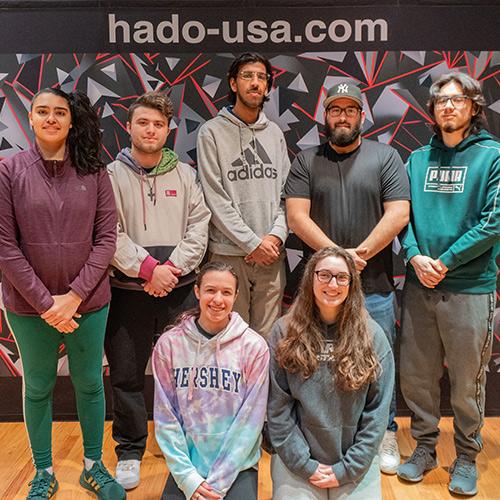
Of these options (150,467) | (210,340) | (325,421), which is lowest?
(150,467)

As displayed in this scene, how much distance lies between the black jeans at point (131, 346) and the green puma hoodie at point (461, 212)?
1.15 meters

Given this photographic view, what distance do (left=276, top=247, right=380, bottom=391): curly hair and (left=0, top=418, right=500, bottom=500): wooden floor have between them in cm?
74

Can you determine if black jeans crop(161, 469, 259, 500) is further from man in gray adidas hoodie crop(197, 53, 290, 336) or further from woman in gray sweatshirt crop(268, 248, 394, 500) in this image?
man in gray adidas hoodie crop(197, 53, 290, 336)

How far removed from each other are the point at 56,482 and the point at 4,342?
109cm

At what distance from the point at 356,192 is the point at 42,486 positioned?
6.09 feet

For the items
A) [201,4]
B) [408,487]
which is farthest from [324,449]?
A: [201,4]

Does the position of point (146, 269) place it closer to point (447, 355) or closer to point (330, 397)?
point (330, 397)

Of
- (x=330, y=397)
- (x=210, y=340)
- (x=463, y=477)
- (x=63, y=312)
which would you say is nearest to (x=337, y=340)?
(x=330, y=397)

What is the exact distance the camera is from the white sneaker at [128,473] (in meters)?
2.83

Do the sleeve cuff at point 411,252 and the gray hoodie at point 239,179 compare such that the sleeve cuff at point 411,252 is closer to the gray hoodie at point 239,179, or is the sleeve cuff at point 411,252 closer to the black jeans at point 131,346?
the gray hoodie at point 239,179

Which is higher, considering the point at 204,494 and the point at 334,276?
the point at 334,276

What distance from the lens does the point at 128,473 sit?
2850 mm

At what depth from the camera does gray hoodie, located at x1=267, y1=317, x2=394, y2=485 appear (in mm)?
2311

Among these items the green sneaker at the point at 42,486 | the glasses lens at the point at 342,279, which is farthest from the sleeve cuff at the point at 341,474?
the green sneaker at the point at 42,486
